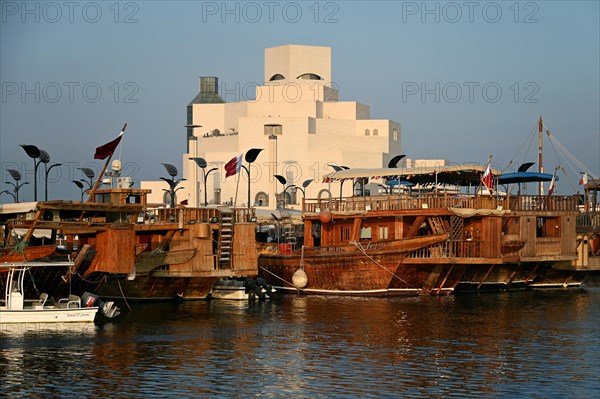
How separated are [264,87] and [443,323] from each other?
61295mm

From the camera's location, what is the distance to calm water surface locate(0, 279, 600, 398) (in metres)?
29.2

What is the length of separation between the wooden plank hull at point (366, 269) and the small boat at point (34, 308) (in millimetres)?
15736

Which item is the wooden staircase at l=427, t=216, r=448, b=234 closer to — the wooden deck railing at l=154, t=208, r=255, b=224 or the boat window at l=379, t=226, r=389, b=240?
the boat window at l=379, t=226, r=389, b=240

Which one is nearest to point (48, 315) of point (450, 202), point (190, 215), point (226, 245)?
point (190, 215)

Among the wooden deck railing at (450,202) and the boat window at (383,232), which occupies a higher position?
the wooden deck railing at (450,202)

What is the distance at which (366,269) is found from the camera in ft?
173

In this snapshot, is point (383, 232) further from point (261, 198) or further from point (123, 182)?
point (261, 198)

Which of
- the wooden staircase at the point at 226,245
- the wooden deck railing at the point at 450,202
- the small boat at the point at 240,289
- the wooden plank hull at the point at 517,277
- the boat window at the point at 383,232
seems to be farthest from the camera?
the wooden plank hull at the point at 517,277

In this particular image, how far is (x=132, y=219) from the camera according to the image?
48.2 m

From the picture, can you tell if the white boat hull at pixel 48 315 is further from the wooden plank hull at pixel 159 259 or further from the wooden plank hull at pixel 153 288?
the wooden plank hull at pixel 153 288

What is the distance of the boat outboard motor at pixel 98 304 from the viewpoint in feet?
134

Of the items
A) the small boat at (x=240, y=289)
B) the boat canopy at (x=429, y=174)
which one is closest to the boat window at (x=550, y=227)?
the boat canopy at (x=429, y=174)

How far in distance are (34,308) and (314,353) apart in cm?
1134

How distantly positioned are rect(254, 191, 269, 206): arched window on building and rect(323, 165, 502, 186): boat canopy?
30816 mm
